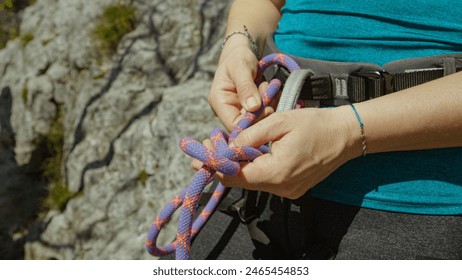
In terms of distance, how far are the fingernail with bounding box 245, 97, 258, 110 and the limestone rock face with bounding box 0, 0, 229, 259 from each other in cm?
129

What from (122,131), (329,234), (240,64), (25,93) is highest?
(240,64)

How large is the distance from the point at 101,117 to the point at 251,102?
1.87 metres

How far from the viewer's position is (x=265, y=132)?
96 centimetres

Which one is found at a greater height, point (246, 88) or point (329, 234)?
point (246, 88)

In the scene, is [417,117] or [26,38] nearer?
[417,117]

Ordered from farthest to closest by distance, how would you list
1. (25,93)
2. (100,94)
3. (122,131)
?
(25,93)
(100,94)
(122,131)

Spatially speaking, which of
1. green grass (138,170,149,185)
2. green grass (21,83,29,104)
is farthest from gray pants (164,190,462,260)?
green grass (21,83,29,104)

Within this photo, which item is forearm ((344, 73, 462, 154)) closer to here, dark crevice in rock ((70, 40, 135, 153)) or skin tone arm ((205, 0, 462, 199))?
skin tone arm ((205, 0, 462, 199))

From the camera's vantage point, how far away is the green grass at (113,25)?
9.50 ft

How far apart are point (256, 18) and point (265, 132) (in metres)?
0.63

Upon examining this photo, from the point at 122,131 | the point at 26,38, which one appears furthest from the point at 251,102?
the point at 26,38

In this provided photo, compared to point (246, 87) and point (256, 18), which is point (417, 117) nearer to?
point (246, 87)

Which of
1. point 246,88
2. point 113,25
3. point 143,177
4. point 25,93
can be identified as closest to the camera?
point 246,88

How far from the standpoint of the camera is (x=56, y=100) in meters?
2.99
